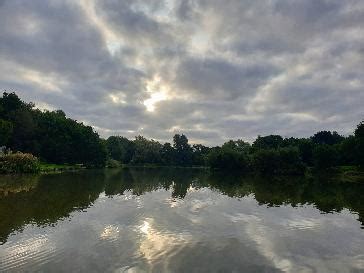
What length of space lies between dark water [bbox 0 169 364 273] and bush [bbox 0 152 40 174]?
36.7 metres

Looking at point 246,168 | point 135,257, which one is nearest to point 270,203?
point 135,257

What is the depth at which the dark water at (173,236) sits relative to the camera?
1741 cm

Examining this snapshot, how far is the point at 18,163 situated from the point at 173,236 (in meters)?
62.7

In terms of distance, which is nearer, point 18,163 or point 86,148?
point 18,163

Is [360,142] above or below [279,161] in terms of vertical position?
above

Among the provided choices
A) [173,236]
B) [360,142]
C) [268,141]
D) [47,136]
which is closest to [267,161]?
[360,142]

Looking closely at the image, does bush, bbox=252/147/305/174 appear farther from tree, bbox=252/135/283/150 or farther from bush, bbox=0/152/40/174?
bush, bbox=0/152/40/174

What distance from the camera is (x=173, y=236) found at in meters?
23.4

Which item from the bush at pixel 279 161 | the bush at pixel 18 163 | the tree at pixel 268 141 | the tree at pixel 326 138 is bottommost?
the bush at pixel 18 163

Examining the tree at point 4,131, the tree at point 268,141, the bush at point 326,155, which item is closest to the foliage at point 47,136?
the tree at point 4,131

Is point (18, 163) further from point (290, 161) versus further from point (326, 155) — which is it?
point (326, 155)

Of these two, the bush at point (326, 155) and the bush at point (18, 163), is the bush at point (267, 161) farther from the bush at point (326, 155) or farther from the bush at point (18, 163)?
the bush at point (18, 163)

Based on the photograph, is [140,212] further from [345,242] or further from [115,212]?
[345,242]

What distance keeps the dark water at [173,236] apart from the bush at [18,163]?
36.7m
